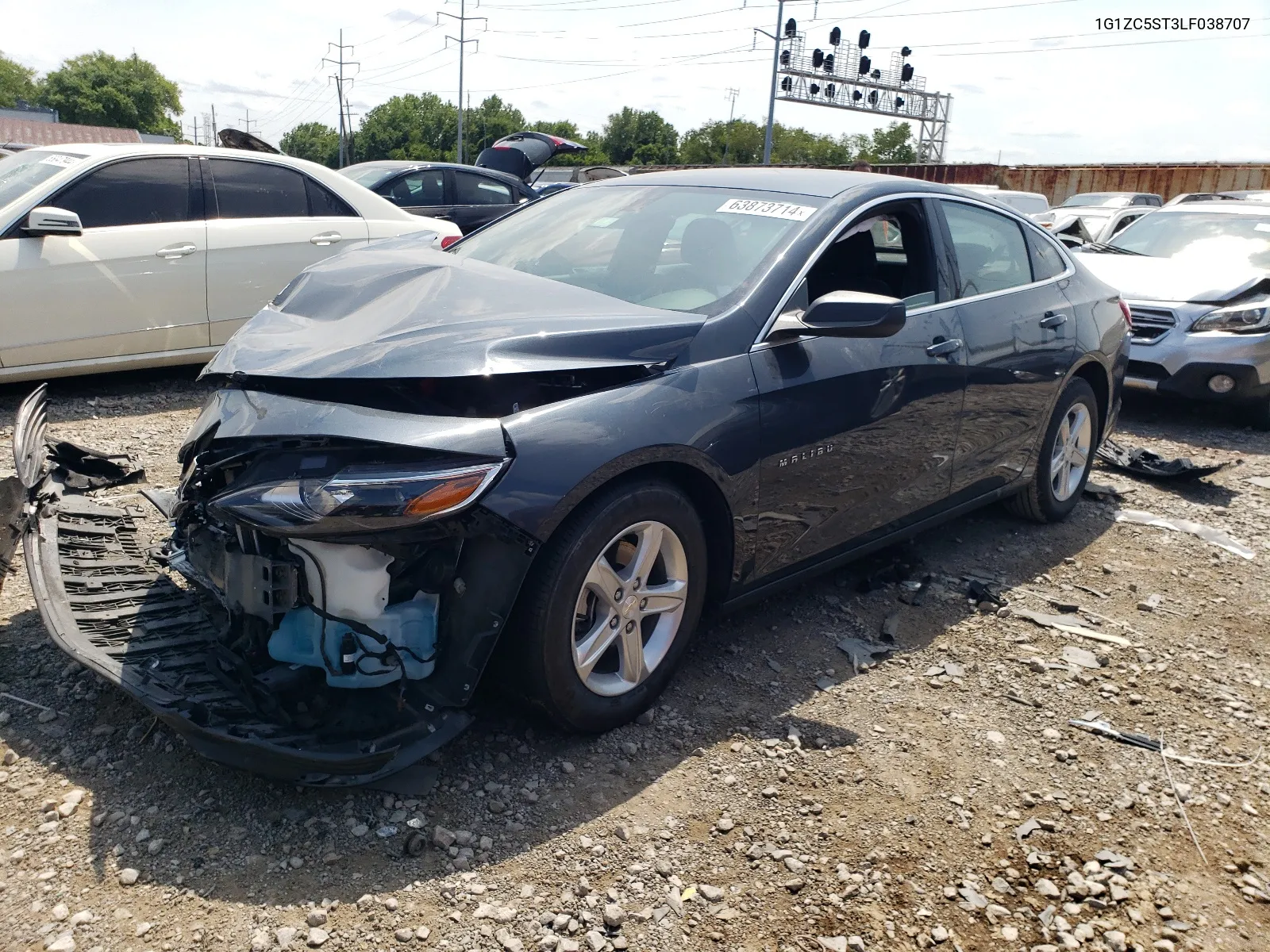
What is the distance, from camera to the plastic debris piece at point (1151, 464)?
19.8 feet

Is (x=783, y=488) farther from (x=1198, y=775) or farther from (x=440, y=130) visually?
(x=440, y=130)

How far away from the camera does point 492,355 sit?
2676mm

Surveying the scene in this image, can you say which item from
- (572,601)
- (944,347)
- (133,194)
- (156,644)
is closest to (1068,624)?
(944,347)

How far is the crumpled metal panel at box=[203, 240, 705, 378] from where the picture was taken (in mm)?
2697

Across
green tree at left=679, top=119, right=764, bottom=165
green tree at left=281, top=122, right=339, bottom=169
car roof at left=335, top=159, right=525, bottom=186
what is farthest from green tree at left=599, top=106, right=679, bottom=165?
car roof at left=335, top=159, right=525, bottom=186

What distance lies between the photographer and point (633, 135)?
9675 centimetres

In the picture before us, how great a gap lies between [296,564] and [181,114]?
118 meters

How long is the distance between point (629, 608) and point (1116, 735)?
173 centimetres

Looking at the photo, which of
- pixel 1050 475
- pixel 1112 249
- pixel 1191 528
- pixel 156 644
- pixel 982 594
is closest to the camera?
pixel 156 644

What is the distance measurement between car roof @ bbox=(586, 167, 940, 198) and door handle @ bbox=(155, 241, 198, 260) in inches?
131

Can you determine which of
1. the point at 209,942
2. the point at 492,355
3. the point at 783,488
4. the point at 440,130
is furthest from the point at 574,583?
the point at 440,130

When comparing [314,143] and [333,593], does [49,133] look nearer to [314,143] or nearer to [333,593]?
[333,593]

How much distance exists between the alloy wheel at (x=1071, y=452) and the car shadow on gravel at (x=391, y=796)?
1643mm

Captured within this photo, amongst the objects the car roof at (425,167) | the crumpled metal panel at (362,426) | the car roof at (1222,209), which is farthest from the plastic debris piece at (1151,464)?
the car roof at (425,167)
